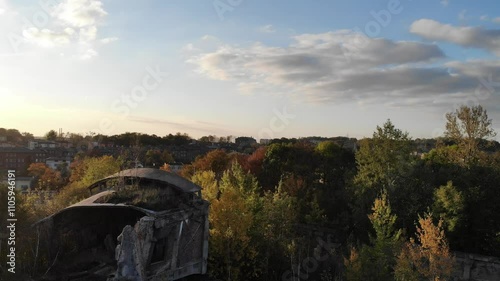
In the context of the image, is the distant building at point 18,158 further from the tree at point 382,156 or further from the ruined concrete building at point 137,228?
the tree at point 382,156

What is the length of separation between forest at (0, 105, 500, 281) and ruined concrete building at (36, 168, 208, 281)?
157 cm

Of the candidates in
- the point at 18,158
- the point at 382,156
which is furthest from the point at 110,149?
the point at 382,156

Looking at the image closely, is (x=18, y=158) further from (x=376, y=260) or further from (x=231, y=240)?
(x=376, y=260)

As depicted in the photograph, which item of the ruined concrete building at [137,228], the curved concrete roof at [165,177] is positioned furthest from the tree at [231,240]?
the curved concrete roof at [165,177]

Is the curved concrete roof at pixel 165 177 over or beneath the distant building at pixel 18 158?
over

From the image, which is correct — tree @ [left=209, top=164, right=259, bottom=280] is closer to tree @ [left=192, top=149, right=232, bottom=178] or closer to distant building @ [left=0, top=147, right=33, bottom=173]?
tree @ [left=192, top=149, right=232, bottom=178]

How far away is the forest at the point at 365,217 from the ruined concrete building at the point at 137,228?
1.57m

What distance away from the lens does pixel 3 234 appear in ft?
65.9

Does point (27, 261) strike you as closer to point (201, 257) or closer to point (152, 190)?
point (152, 190)

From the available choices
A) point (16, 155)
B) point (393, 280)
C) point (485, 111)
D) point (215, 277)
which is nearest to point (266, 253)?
point (215, 277)

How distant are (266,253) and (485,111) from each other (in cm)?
2729

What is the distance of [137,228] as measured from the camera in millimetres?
20578

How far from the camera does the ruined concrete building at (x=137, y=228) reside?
73.7ft

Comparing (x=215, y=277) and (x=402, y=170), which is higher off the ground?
(x=402, y=170)
